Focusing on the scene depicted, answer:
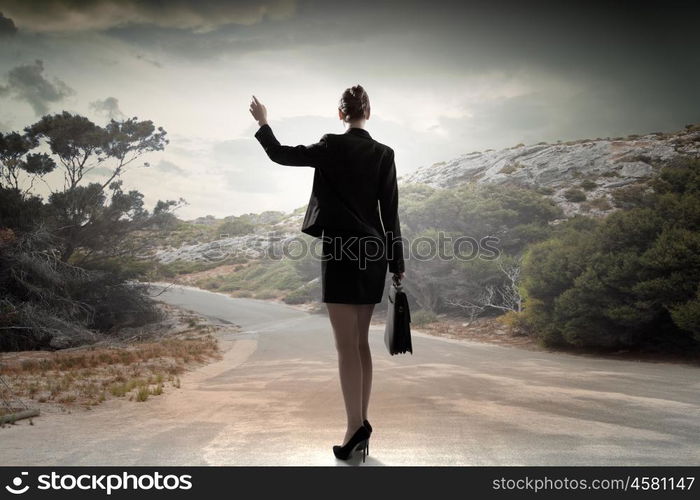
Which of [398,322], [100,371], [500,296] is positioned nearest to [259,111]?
[398,322]

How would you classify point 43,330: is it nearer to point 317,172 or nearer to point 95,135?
point 95,135

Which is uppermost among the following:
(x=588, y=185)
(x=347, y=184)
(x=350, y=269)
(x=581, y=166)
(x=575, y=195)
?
(x=581, y=166)

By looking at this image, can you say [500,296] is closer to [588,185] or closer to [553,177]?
[588,185]

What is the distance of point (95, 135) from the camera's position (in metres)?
10.4

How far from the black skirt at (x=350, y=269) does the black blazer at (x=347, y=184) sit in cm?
4

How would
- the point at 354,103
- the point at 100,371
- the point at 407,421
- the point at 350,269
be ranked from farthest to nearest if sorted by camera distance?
the point at 100,371 < the point at 407,421 < the point at 354,103 < the point at 350,269

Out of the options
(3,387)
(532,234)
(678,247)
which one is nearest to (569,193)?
(532,234)

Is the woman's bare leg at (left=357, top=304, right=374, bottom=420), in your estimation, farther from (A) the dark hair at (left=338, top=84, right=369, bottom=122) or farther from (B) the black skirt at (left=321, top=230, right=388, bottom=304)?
(A) the dark hair at (left=338, top=84, right=369, bottom=122)

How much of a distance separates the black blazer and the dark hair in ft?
0.20

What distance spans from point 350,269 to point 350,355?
1.10ft

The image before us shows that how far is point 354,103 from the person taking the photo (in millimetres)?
2141

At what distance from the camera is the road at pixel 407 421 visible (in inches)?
91.5

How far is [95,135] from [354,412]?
10.2 metres

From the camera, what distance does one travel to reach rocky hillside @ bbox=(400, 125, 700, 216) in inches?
639
